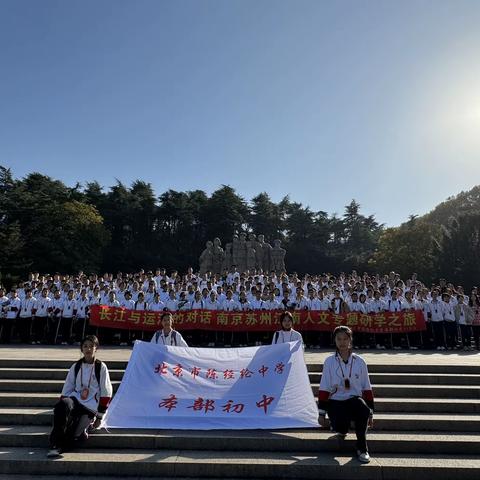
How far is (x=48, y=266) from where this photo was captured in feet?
116

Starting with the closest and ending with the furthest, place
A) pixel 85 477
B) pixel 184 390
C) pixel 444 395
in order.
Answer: pixel 85 477
pixel 184 390
pixel 444 395

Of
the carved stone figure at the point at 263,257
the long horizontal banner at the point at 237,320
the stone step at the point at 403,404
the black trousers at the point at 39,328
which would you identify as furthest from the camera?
the carved stone figure at the point at 263,257

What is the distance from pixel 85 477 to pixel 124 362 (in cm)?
301

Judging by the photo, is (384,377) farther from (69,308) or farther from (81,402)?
Result: (69,308)

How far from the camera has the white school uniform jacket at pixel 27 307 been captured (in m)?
11.8

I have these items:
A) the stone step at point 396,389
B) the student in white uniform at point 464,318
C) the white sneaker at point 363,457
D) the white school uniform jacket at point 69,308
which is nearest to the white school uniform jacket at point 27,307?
the white school uniform jacket at point 69,308

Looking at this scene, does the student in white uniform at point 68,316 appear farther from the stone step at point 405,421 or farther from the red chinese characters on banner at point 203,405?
the red chinese characters on banner at point 203,405

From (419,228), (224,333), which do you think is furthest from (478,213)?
(224,333)

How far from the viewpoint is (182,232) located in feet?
168

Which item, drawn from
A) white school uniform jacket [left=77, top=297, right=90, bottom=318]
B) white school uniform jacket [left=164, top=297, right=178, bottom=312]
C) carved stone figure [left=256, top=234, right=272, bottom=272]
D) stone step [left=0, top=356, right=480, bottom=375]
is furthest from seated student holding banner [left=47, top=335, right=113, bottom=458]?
carved stone figure [left=256, top=234, right=272, bottom=272]

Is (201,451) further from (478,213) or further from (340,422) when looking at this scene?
(478,213)

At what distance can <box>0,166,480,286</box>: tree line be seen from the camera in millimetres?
35125

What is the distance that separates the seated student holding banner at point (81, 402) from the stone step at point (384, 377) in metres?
2.03

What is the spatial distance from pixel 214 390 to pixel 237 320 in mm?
5223
